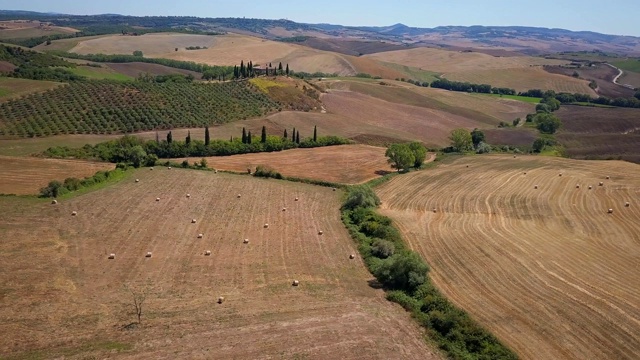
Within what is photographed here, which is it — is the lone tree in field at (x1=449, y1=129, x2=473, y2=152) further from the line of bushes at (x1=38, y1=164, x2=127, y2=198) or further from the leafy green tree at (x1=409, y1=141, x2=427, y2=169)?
the line of bushes at (x1=38, y1=164, x2=127, y2=198)

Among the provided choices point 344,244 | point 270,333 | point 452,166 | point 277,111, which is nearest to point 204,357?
point 270,333

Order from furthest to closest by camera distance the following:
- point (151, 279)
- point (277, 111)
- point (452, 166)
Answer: point (277, 111) < point (452, 166) < point (151, 279)

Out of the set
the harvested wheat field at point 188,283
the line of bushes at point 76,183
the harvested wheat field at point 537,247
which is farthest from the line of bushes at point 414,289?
the line of bushes at point 76,183

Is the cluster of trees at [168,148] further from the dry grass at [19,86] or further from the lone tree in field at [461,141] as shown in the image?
the dry grass at [19,86]

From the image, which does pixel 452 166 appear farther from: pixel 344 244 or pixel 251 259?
pixel 251 259

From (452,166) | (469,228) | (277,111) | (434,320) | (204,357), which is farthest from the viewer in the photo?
(277,111)

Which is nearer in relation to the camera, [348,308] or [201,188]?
[348,308]

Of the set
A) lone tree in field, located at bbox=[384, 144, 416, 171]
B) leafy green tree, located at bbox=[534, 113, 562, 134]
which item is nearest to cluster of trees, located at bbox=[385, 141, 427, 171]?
lone tree in field, located at bbox=[384, 144, 416, 171]

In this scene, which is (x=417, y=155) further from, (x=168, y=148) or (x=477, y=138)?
(x=168, y=148)
